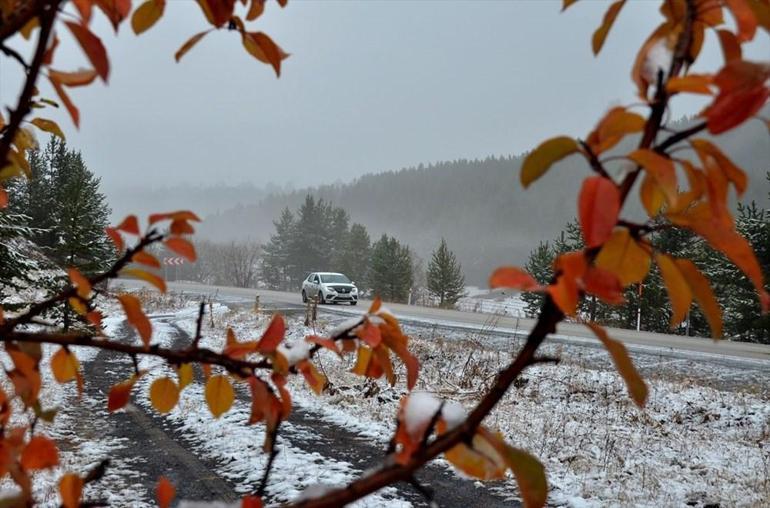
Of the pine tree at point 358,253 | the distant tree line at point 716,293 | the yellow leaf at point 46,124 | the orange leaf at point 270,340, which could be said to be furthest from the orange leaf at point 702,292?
the pine tree at point 358,253

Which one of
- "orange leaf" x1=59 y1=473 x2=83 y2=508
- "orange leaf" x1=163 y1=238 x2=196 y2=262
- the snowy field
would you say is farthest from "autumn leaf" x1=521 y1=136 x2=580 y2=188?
the snowy field

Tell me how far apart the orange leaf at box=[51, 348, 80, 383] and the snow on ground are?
394 centimetres

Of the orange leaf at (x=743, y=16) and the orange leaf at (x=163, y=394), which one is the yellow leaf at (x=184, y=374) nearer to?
the orange leaf at (x=163, y=394)

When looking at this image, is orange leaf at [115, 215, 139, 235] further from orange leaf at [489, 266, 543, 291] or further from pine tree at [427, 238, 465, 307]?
pine tree at [427, 238, 465, 307]

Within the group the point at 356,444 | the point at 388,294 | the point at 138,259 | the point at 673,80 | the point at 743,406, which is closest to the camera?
the point at 673,80

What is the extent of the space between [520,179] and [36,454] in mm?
488

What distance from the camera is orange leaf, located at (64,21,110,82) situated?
0.49 metres

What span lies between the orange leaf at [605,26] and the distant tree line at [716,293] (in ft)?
52.2

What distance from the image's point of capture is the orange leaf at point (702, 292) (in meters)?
0.39

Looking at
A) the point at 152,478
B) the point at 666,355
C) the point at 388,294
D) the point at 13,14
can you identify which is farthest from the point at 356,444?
the point at 388,294

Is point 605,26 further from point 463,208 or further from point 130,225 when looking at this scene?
point 463,208

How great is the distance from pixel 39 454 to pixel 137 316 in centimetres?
17

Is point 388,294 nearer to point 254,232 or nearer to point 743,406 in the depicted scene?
point 743,406

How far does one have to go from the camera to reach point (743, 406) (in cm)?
606
